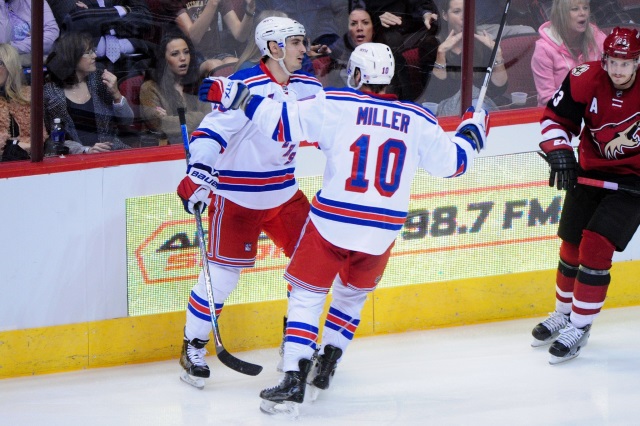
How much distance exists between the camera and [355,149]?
3555 millimetres

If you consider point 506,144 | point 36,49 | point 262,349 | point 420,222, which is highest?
point 36,49

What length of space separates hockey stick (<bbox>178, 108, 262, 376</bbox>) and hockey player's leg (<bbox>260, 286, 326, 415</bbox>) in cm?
→ 16

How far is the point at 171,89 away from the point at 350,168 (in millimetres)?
994

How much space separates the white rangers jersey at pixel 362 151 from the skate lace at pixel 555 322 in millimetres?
1064

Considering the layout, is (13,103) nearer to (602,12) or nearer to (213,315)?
(213,315)

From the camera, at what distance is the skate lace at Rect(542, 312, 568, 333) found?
4453mm

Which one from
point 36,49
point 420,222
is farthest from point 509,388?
point 36,49

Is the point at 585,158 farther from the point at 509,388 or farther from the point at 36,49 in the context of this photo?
the point at 36,49

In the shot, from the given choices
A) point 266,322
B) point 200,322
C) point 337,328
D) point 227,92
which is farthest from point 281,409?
point 227,92

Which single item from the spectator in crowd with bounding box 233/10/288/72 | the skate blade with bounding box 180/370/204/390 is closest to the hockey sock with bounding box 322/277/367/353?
the skate blade with bounding box 180/370/204/390

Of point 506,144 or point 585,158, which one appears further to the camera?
point 506,144

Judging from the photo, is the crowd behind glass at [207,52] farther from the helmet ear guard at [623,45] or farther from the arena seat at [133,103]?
the helmet ear guard at [623,45]

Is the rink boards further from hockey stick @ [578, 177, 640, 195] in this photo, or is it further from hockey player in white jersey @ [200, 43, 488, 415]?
hockey player in white jersey @ [200, 43, 488, 415]

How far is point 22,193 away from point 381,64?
4.41 feet
